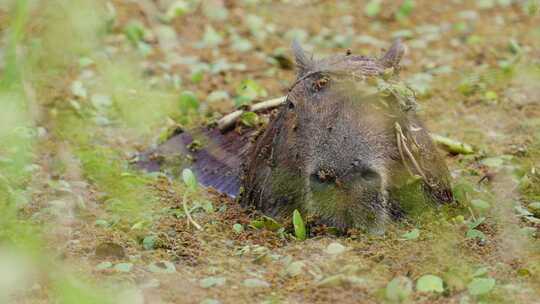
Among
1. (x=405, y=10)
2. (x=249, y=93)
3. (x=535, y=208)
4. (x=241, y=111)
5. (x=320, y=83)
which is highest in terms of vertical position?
(x=320, y=83)

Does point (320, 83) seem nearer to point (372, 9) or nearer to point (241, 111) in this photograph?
point (241, 111)

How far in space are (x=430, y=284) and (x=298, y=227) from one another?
734 millimetres

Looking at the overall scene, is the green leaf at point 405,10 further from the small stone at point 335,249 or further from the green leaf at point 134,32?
the small stone at point 335,249

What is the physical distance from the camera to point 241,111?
5438mm

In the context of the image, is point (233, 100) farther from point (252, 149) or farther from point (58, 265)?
point (58, 265)

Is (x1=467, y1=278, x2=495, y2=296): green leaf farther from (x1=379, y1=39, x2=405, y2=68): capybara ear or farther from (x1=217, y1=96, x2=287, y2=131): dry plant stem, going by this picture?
(x1=217, y1=96, x2=287, y2=131): dry plant stem

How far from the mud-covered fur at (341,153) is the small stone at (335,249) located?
16cm

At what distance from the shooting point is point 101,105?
21.7 ft

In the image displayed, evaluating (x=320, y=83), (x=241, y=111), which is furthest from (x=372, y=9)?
(x=320, y=83)

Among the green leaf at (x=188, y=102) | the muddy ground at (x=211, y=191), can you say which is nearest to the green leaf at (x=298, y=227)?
the muddy ground at (x=211, y=191)

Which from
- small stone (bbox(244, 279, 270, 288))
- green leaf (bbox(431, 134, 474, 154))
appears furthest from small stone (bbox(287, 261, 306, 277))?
green leaf (bbox(431, 134, 474, 154))

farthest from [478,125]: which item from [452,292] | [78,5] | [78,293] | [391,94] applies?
[78,293]

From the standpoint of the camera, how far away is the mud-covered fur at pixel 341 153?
13.6ft

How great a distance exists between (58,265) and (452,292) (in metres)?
1.48
